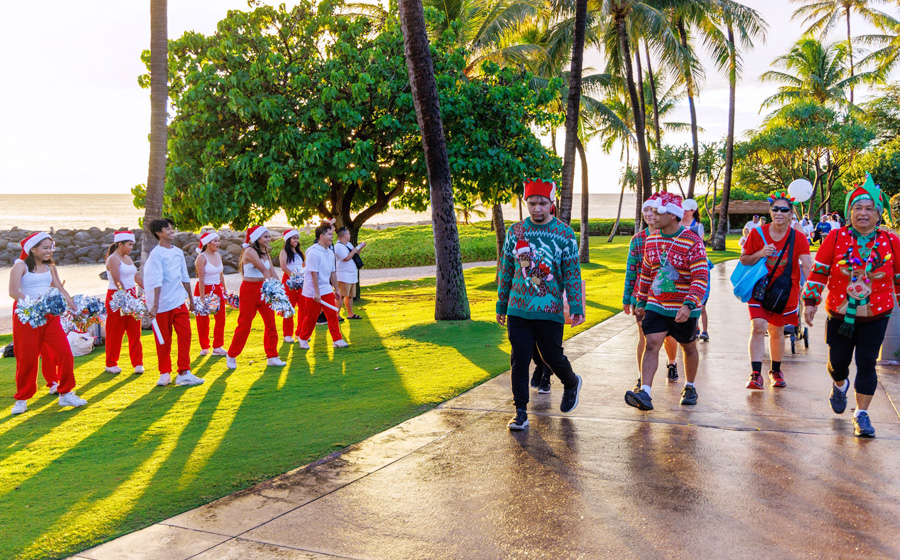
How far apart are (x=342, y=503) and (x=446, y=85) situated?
1165 cm

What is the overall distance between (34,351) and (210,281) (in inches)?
115

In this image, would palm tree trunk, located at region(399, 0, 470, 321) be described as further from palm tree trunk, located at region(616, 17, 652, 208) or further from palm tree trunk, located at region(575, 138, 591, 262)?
palm tree trunk, located at region(575, 138, 591, 262)

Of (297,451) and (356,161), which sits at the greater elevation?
(356,161)

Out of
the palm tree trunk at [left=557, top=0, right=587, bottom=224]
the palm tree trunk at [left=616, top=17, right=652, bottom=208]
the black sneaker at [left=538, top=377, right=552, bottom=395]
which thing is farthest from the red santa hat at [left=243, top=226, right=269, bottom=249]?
the palm tree trunk at [left=616, top=17, right=652, bottom=208]

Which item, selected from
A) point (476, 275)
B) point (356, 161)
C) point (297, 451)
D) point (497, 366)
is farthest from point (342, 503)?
point (476, 275)

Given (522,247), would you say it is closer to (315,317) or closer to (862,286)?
(862,286)

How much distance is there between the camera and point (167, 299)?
763cm

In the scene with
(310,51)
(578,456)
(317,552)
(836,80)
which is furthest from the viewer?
(836,80)

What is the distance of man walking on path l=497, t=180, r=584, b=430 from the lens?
549cm

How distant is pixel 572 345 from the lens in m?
9.33

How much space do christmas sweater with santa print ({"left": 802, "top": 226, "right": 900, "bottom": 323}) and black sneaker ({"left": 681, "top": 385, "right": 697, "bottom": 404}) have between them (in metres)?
1.33

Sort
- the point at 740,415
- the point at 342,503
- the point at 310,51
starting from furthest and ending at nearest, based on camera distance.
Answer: the point at 310,51
the point at 740,415
the point at 342,503

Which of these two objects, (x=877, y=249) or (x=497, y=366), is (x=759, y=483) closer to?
(x=877, y=249)

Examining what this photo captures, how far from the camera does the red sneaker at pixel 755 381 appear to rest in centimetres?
663
